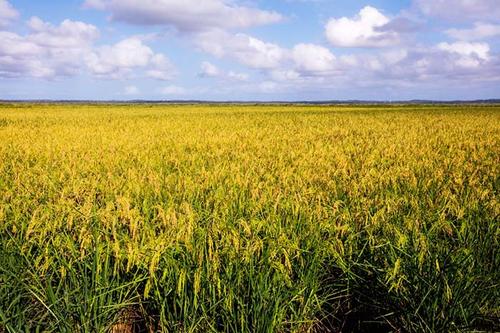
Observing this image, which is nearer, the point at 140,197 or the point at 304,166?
the point at 140,197

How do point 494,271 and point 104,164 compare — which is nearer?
point 494,271

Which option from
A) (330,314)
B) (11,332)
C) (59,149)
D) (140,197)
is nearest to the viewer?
(11,332)

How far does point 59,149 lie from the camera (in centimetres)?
1063

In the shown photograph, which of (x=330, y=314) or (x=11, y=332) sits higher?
(x=11, y=332)

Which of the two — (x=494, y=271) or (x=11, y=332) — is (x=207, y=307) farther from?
(x=494, y=271)

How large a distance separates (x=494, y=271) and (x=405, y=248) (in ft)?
2.37

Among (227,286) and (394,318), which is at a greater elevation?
(227,286)

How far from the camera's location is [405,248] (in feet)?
10.4

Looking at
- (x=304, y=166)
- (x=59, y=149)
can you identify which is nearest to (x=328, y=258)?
(x=304, y=166)

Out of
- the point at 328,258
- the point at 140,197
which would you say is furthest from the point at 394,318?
the point at 140,197

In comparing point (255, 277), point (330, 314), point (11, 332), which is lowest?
point (330, 314)

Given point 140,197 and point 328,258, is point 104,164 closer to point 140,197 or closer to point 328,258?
point 140,197

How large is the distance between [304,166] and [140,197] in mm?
3641

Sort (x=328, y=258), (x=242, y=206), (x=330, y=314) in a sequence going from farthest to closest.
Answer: (x=242, y=206) → (x=328, y=258) → (x=330, y=314)
